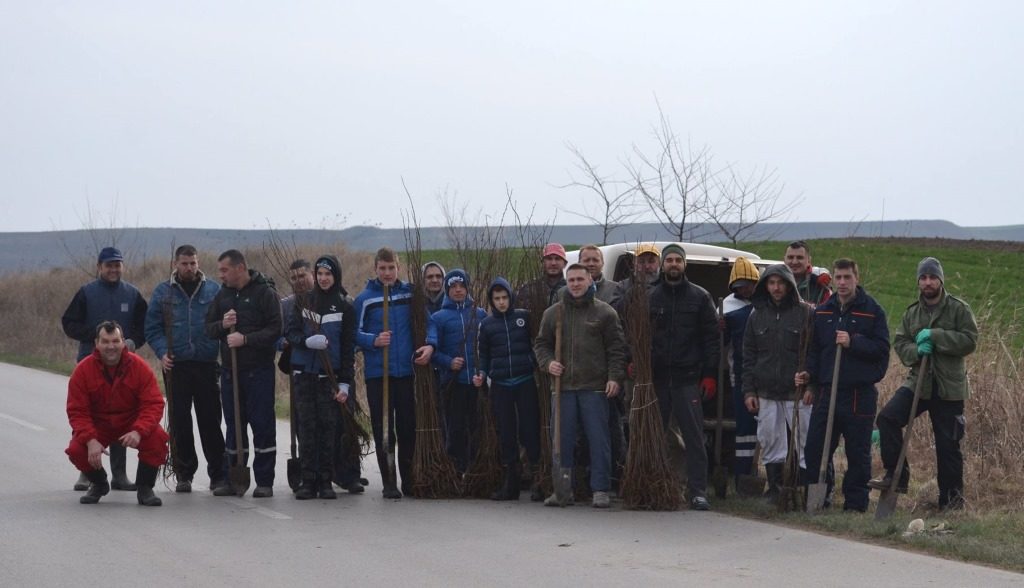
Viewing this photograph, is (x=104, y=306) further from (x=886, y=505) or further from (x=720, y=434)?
(x=886, y=505)

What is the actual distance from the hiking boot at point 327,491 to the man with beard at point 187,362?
3.49 feet

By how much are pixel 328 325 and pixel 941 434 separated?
4.99 m

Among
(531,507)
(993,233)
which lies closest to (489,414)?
(531,507)

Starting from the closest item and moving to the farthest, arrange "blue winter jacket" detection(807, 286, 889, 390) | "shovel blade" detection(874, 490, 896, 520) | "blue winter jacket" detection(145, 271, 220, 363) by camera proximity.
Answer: "shovel blade" detection(874, 490, 896, 520) → "blue winter jacket" detection(807, 286, 889, 390) → "blue winter jacket" detection(145, 271, 220, 363)

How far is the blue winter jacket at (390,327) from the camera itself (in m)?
11.8

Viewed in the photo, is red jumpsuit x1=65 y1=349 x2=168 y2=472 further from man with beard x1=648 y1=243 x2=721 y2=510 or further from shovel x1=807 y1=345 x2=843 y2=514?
shovel x1=807 y1=345 x2=843 y2=514

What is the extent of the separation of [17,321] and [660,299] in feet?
125

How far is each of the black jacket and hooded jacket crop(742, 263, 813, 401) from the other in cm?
35

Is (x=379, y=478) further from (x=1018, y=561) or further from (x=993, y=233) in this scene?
(x=993, y=233)

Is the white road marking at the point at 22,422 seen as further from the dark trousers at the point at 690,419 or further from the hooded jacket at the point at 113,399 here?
the dark trousers at the point at 690,419

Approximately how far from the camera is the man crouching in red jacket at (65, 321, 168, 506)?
11.0 meters

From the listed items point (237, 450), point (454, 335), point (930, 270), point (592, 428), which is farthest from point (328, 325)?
point (930, 270)

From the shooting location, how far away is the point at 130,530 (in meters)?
9.72

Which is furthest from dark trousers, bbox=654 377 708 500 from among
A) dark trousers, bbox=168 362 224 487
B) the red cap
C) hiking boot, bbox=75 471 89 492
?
hiking boot, bbox=75 471 89 492
